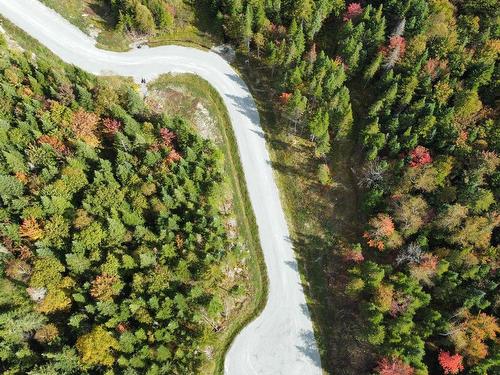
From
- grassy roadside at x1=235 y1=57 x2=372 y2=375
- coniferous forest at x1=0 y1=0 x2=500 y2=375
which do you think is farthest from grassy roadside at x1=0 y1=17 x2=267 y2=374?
grassy roadside at x1=235 y1=57 x2=372 y2=375

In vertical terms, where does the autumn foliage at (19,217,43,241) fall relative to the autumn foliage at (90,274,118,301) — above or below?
above

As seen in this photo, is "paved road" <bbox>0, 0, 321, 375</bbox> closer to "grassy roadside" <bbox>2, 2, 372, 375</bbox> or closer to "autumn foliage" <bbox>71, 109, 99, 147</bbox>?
"grassy roadside" <bbox>2, 2, 372, 375</bbox>

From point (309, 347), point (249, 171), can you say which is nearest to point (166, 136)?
point (249, 171)

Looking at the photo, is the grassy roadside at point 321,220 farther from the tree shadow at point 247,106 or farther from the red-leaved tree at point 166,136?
the red-leaved tree at point 166,136

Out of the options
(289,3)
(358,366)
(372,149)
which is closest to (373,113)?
(372,149)

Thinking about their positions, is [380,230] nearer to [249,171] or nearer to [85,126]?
[249,171]

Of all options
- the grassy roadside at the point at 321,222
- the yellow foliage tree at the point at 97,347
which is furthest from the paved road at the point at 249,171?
the yellow foliage tree at the point at 97,347
